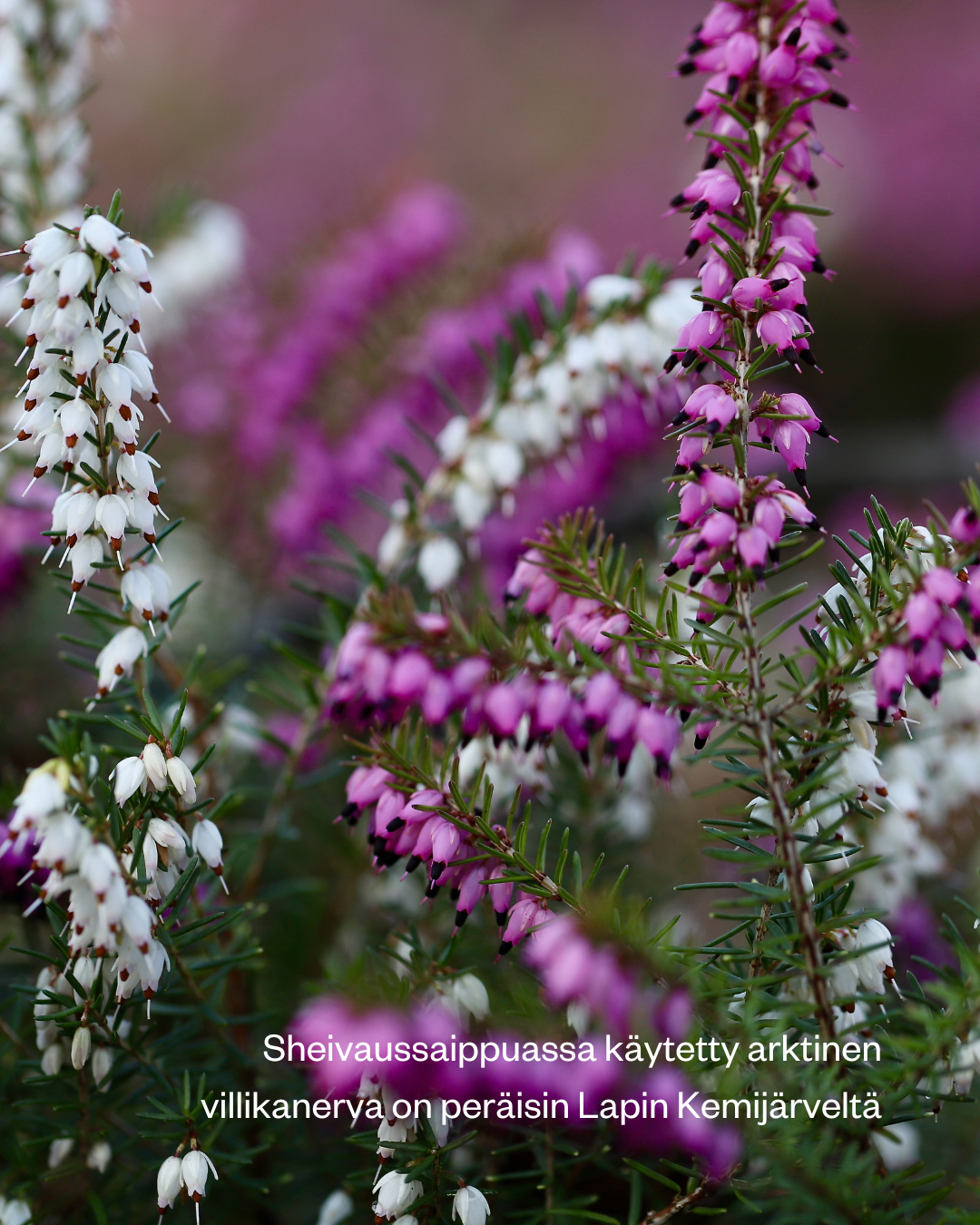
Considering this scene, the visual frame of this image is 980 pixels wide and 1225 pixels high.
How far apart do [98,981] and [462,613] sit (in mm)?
964

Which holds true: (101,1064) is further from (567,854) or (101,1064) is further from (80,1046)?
(567,854)

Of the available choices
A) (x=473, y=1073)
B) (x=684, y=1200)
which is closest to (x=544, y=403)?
(x=473, y=1073)

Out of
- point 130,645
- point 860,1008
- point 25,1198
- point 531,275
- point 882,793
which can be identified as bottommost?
point 25,1198

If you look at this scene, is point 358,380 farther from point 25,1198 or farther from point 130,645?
point 25,1198

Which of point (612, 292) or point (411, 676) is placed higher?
point (612, 292)

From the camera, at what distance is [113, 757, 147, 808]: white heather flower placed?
35.3 inches

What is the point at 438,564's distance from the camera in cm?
142

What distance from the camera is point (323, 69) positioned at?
711 cm

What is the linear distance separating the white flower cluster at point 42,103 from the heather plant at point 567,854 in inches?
40.2

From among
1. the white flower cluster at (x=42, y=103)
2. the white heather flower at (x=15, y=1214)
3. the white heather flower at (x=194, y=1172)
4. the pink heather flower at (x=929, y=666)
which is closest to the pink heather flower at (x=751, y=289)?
the pink heather flower at (x=929, y=666)

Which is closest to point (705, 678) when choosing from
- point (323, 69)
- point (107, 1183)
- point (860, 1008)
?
point (860, 1008)

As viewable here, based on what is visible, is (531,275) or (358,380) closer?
(531,275)

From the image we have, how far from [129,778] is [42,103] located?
62.2 inches

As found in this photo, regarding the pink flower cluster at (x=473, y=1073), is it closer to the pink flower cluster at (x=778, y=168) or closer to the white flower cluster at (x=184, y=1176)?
the white flower cluster at (x=184, y=1176)
